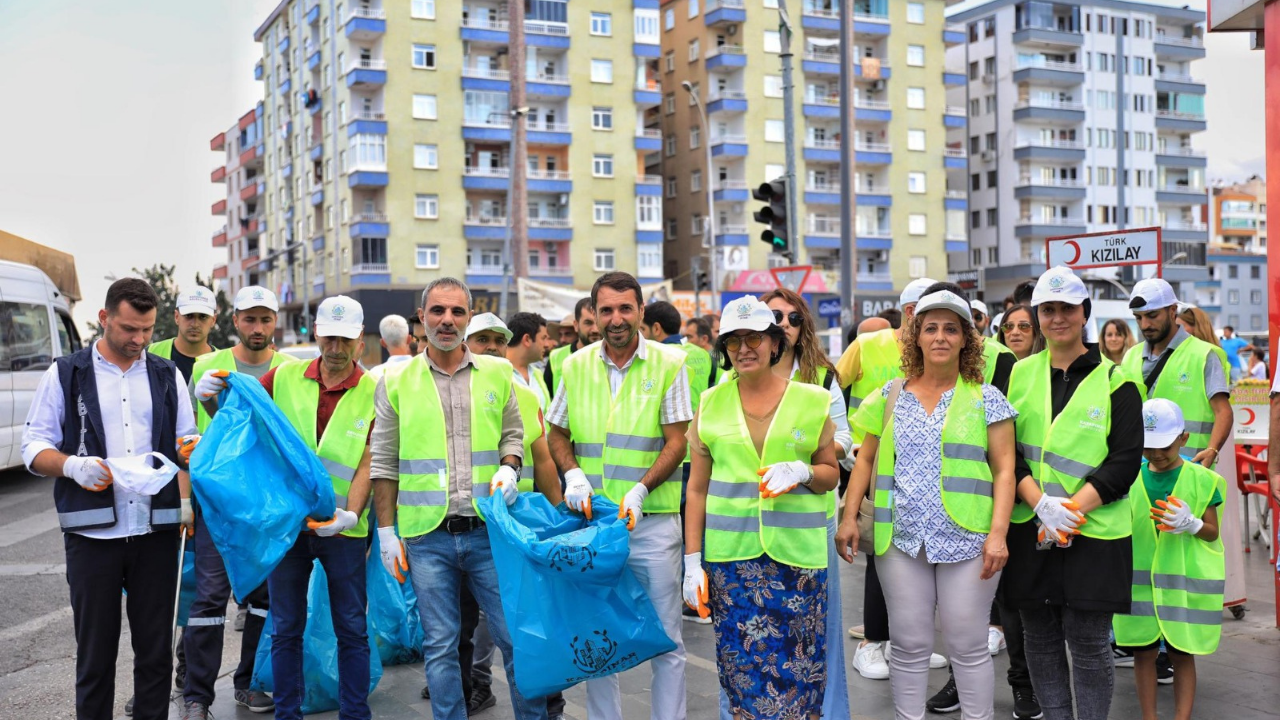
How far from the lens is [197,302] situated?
6848 millimetres

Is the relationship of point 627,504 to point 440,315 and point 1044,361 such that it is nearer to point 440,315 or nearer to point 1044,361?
point 440,315

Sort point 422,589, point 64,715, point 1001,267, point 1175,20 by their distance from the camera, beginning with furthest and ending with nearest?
point 1175,20, point 1001,267, point 64,715, point 422,589

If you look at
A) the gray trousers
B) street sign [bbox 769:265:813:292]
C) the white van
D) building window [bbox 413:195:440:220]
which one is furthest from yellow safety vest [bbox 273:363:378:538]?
building window [bbox 413:195:440:220]

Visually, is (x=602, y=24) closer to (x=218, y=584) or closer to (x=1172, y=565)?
(x=218, y=584)

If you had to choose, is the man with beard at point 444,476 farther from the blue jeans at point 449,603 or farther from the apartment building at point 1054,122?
the apartment building at point 1054,122

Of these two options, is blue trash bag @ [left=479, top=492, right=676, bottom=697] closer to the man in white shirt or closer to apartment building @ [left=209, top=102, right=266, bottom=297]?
the man in white shirt

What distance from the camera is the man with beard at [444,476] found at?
489 cm

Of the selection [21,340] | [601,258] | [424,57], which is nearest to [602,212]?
[601,258]

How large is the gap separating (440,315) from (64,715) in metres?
3.02

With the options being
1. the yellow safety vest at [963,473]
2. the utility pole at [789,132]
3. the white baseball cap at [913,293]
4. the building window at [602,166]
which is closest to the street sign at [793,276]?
the utility pole at [789,132]

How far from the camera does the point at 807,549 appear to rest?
15.2ft

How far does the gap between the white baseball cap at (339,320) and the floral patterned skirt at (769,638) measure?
201 centimetres

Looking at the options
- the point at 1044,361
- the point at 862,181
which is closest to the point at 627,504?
the point at 1044,361

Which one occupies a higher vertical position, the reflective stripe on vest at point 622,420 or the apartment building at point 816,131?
the apartment building at point 816,131
